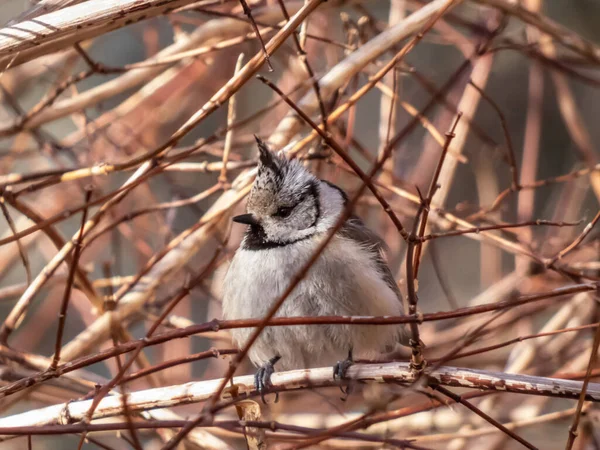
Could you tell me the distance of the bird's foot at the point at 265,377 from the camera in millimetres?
2812

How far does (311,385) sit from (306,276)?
85 centimetres

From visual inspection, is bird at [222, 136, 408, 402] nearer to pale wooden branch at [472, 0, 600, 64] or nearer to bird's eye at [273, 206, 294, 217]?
bird's eye at [273, 206, 294, 217]

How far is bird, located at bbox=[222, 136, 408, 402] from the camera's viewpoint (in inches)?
121

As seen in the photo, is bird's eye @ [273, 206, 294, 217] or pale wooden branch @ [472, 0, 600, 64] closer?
bird's eye @ [273, 206, 294, 217]

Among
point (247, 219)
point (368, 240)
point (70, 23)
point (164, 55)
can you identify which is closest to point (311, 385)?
point (247, 219)

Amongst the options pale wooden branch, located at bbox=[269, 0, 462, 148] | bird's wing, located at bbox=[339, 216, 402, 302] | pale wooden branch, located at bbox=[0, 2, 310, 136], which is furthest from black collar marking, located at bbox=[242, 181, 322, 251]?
pale wooden branch, located at bbox=[0, 2, 310, 136]

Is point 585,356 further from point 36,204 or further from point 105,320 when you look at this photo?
point 36,204

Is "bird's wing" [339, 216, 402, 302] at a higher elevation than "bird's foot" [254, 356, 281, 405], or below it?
higher

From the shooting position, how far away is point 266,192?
325cm

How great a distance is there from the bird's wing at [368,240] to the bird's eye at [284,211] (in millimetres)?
240

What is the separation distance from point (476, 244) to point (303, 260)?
3.80 metres

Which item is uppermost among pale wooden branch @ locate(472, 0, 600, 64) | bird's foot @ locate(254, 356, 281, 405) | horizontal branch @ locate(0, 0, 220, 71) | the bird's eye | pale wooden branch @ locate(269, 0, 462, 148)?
pale wooden branch @ locate(472, 0, 600, 64)

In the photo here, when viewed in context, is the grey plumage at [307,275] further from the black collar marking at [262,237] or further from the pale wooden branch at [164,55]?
the pale wooden branch at [164,55]

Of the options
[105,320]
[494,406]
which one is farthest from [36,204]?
[494,406]
